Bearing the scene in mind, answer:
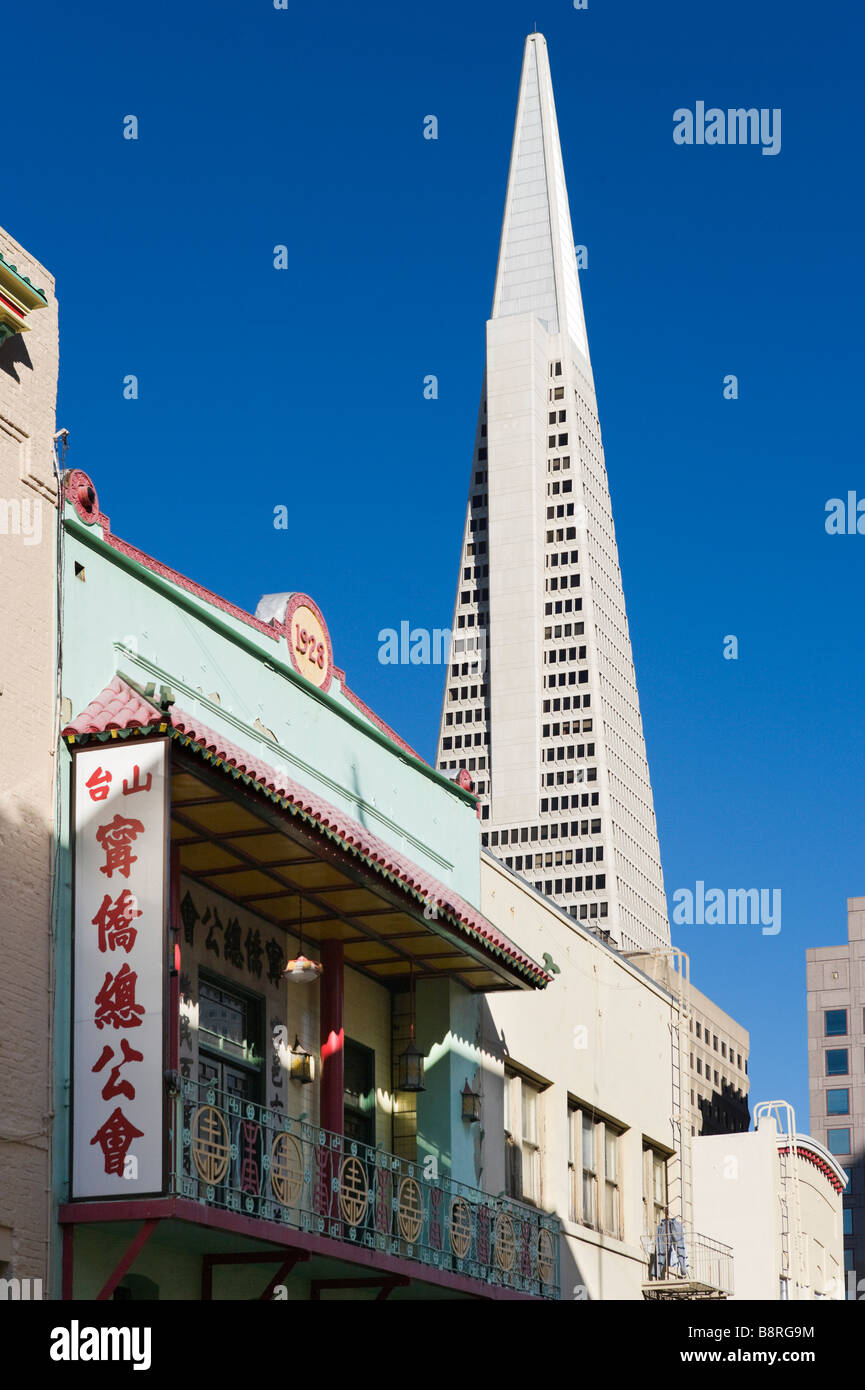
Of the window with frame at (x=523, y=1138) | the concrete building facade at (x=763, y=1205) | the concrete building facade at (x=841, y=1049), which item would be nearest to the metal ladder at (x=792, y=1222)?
the concrete building facade at (x=763, y=1205)

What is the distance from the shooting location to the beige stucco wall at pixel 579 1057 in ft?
92.3

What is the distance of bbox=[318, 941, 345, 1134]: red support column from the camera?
22922 millimetres

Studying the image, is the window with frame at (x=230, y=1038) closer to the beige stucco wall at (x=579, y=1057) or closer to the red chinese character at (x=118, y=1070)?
the red chinese character at (x=118, y=1070)

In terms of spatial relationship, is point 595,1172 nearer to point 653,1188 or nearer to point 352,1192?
point 653,1188

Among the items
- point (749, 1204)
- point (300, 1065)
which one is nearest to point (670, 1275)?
point (300, 1065)

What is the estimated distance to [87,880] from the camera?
18.2 m

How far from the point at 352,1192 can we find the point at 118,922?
4.66m

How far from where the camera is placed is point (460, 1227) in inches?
924

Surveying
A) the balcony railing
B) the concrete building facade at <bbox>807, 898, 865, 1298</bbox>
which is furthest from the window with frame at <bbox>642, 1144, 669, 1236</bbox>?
the concrete building facade at <bbox>807, 898, 865, 1298</bbox>

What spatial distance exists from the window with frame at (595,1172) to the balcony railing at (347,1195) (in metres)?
3.16

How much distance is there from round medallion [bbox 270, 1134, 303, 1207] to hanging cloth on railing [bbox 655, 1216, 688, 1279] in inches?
548

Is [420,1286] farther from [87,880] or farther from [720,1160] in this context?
[720,1160]
